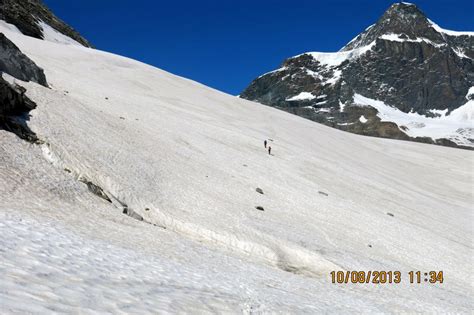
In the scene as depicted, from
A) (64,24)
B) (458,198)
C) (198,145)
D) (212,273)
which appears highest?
(64,24)

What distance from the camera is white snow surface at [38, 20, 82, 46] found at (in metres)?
73.8

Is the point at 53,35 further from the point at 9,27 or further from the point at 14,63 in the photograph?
the point at 14,63

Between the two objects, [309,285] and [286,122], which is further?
[286,122]

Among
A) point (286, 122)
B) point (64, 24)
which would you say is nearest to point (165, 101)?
point (286, 122)

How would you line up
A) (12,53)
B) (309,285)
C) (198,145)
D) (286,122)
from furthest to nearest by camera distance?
(286,122)
(198,145)
(12,53)
(309,285)

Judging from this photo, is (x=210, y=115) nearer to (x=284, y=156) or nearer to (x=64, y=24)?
(x=284, y=156)

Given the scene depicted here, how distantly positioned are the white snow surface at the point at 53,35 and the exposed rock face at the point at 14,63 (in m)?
48.9

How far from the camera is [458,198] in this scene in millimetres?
50281

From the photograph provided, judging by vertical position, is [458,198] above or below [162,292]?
above

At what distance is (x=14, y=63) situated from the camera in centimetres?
2614

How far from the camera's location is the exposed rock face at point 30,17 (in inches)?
2613

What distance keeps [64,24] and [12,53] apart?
236 feet

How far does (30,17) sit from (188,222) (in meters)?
67.6
